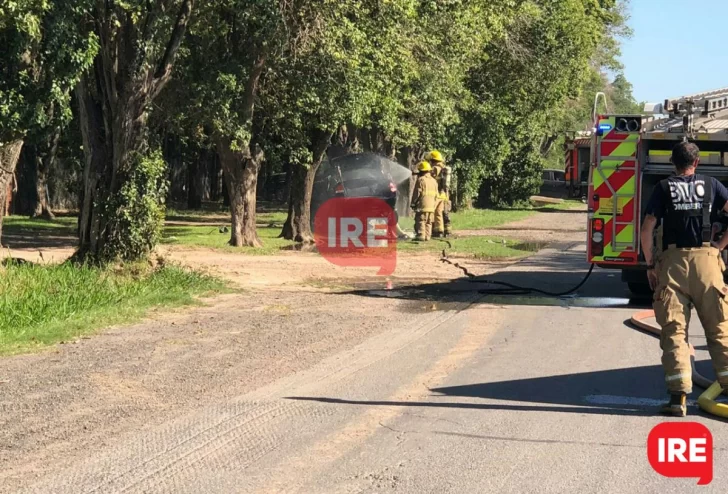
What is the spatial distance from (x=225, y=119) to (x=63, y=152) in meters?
11.7

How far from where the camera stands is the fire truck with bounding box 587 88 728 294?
1242cm

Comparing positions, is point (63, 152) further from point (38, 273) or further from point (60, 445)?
point (60, 445)

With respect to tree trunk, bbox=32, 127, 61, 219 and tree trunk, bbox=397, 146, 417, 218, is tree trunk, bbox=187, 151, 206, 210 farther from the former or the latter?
tree trunk, bbox=397, 146, 417, 218

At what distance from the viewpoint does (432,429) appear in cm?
666

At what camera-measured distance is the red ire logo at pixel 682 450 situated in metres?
5.82

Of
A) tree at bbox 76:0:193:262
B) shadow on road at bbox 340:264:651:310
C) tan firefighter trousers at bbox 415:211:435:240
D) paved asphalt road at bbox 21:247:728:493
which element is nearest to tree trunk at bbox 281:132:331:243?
tan firefighter trousers at bbox 415:211:435:240

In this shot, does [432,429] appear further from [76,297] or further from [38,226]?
[38,226]

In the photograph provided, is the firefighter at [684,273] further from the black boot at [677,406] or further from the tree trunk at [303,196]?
the tree trunk at [303,196]

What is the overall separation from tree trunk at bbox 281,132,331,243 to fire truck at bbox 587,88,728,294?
1006cm

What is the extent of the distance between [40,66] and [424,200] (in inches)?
457

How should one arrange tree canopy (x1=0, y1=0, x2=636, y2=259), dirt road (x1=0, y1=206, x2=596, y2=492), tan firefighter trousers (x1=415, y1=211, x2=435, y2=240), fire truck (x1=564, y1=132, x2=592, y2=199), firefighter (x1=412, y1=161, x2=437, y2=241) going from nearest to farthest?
dirt road (x1=0, y1=206, x2=596, y2=492), tree canopy (x1=0, y1=0, x2=636, y2=259), fire truck (x1=564, y1=132, x2=592, y2=199), firefighter (x1=412, y1=161, x2=437, y2=241), tan firefighter trousers (x1=415, y1=211, x2=435, y2=240)

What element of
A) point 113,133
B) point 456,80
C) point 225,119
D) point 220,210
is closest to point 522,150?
point 220,210

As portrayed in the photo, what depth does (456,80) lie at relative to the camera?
88.2ft

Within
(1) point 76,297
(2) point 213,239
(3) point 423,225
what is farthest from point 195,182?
(1) point 76,297
